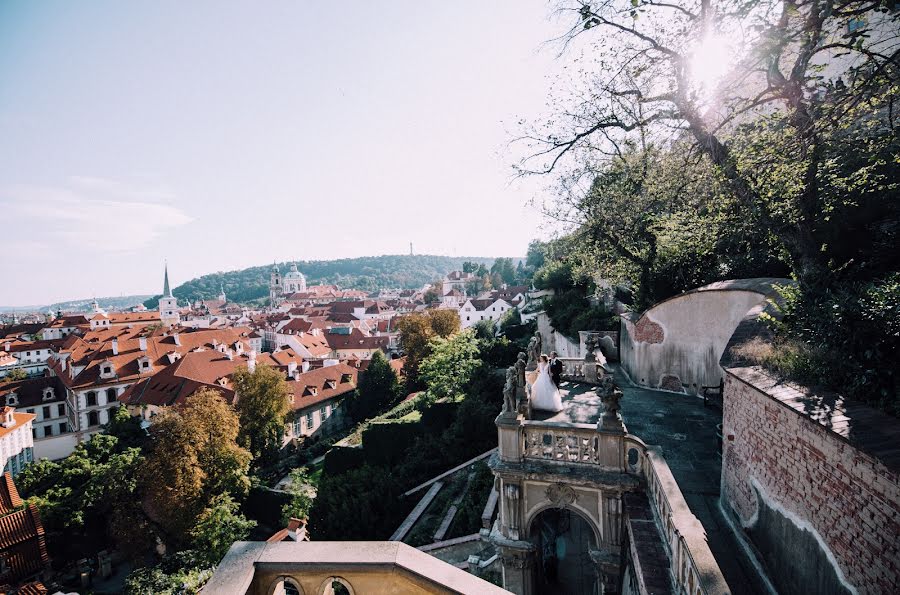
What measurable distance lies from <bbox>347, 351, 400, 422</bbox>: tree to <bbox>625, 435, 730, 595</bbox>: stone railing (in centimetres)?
3371

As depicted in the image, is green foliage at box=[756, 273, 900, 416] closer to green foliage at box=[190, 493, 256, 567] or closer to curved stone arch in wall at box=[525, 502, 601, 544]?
curved stone arch in wall at box=[525, 502, 601, 544]

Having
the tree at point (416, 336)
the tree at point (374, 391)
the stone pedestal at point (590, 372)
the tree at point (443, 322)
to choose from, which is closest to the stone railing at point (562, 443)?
the stone pedestal at point (590, 372)

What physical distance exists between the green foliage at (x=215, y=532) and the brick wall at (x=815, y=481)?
1938 cm

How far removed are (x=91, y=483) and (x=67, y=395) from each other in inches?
860

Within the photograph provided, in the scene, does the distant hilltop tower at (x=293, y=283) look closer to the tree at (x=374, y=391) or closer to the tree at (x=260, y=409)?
the tree at (x=374, y=391)

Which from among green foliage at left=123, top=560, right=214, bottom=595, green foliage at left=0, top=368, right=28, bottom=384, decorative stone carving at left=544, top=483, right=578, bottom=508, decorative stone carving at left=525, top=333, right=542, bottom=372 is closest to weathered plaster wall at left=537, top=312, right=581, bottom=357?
decorative stone carving at left=525, top=333, right=542, bottom=372

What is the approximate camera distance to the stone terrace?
501cm

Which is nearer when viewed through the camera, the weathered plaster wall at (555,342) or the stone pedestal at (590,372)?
the stone pedestal at (590,372)

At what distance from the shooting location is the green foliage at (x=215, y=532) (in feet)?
59.2

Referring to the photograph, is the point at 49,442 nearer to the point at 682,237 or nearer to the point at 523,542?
the point at 523,542

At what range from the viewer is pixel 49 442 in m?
38.2

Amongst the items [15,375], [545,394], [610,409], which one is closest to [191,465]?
[545,394]

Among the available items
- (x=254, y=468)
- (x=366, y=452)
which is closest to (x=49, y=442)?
(x=254, y=468)

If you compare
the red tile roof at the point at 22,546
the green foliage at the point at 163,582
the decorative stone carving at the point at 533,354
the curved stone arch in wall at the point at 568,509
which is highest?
the decorative stone carving at the point at 533,354
